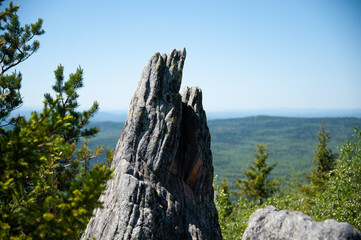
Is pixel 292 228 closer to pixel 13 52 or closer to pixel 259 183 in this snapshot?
pixel 13 52

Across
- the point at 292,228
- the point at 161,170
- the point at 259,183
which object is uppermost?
the point at 161,170

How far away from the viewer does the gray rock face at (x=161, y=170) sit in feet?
35.1

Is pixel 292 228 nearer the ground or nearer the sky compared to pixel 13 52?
nearer the ground

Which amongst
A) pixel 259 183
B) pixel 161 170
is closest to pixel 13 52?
pixel 161 170

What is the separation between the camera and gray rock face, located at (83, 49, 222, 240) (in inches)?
421

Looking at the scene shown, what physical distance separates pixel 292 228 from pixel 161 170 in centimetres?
640

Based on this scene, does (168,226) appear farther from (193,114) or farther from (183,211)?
(193,114)

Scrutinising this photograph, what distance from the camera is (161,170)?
511 inches

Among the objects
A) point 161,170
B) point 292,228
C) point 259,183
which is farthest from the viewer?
point 259,183

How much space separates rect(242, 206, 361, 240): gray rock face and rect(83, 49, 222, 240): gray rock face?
3287mm

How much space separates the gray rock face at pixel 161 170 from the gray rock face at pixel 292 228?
10.8ft

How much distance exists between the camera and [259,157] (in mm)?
57906

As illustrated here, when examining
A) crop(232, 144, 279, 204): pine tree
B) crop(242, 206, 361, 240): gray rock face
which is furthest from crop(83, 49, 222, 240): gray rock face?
crop(232, 144, 279, 204): pine tree

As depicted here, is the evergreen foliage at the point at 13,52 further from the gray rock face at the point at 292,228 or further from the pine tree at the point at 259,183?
the pine tree at the point at 259,183
